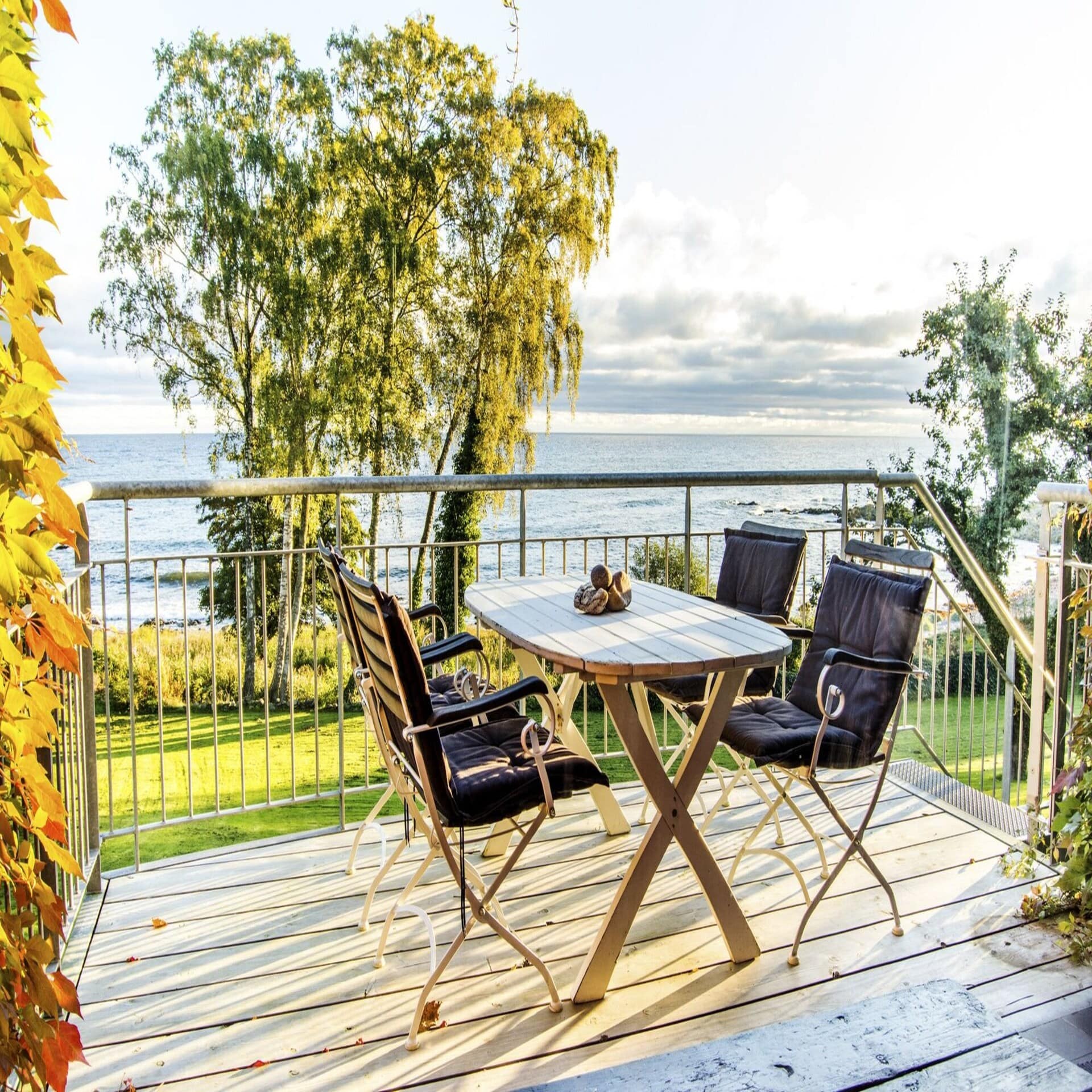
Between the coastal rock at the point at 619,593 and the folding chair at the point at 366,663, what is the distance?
46 centimetres

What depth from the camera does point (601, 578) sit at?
10.2ft

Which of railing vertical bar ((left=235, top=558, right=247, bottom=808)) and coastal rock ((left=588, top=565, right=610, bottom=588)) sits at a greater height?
coastal rock ((left=588, top=565, right=610, bottom=588))

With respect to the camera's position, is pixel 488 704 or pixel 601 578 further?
pixel 601 578

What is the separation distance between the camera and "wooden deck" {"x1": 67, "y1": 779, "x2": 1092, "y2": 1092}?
225cm

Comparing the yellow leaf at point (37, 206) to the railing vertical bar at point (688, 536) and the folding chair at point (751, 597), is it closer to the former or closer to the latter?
the folding chair at point (751, 597)

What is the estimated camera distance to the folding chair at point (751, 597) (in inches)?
132

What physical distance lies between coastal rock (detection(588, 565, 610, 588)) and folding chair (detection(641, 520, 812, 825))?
45 centimetres

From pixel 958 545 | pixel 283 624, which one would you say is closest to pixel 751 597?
pixel 958 545

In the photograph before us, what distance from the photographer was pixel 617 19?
15.7 m

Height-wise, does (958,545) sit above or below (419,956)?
above

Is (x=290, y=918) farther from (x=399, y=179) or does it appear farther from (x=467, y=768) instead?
(x=399, y=179)

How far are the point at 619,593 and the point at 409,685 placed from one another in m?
1.07

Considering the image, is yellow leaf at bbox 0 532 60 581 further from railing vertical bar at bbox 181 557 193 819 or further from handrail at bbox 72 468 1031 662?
railing vertical bar at bbox 181 557 193 819

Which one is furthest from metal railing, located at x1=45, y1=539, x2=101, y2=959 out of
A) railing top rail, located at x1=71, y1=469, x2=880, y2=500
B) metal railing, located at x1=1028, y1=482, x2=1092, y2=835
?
metal railing, located at x1=1028, y1=482, x2=1092, y2=835
